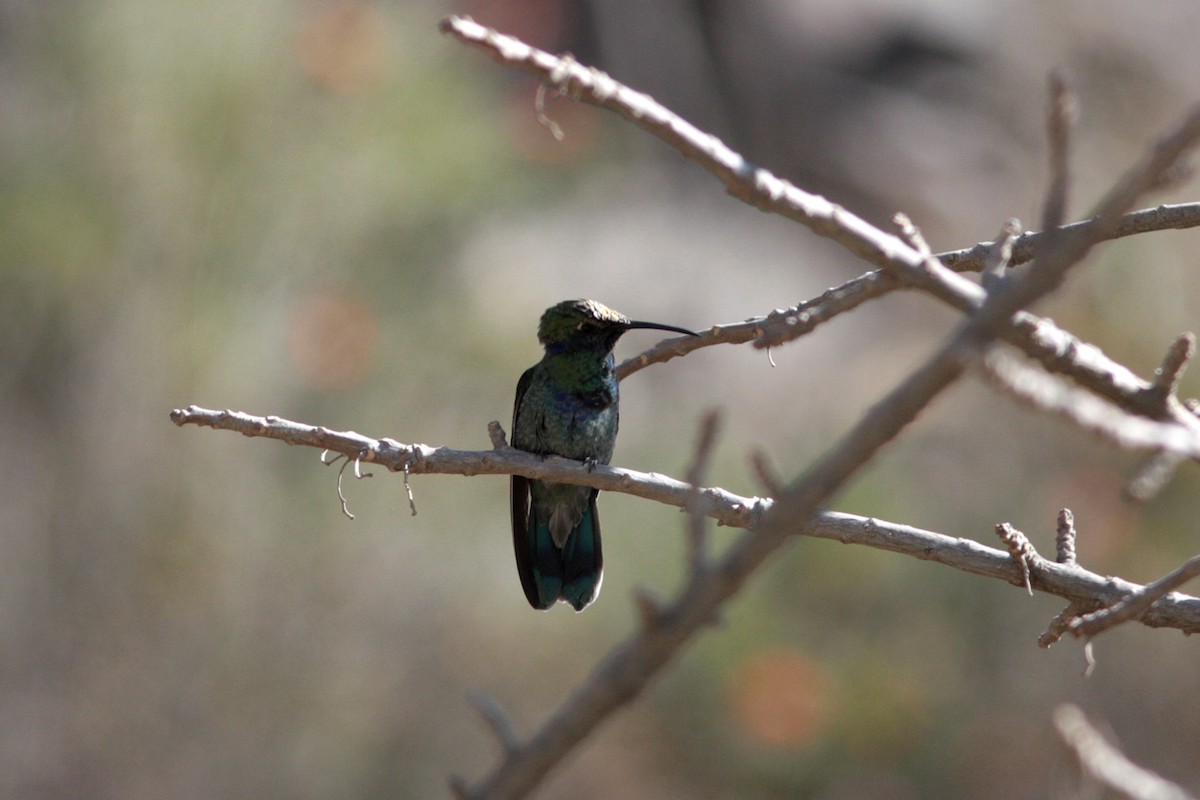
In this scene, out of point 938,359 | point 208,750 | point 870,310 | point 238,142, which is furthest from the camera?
point 870,310

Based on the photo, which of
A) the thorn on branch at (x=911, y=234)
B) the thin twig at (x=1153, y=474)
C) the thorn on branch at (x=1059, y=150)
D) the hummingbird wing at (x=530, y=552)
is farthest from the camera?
the hummingbird wing at (x=530, y=552)

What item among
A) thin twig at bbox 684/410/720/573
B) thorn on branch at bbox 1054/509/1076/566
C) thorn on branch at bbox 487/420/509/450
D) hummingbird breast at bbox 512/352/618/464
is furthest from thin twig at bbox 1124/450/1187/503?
hummingbird breast at bbox 512/352/618/464

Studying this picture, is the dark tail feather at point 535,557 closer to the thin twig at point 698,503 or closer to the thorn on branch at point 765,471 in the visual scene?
the thorn on branch at point 765,471

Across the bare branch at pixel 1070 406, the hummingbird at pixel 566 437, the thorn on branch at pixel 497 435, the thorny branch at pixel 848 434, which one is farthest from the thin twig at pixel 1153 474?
the hummingbird at pixel 566 437

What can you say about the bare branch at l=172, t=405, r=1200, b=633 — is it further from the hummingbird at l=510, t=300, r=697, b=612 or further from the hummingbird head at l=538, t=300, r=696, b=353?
the hummingbird head at l=538, t=300, r=696, b=353

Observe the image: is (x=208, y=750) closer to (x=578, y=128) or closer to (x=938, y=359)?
(x=578, y=128)

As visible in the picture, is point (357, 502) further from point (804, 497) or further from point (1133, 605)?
point (804, 497)

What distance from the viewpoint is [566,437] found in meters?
3.79

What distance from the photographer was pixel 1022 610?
627 cm

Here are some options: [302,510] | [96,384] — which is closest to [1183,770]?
[302,510]

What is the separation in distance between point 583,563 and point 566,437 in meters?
0.45

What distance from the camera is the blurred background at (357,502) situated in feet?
19.5

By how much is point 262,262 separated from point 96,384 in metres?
0.96

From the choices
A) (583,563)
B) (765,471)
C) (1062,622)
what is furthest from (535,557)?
(765,471)
